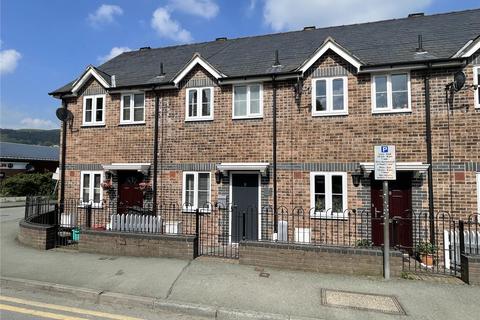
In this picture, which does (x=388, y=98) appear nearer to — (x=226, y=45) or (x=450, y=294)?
(x=450, y=294)

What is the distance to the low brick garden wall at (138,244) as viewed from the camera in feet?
26.9

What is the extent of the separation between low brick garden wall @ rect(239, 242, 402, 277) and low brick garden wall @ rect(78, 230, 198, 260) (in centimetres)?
146

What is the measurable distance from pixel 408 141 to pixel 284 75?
14.2 feet

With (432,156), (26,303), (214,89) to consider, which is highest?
(214,89)

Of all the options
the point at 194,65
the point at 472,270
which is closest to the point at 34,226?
the point at 194,65

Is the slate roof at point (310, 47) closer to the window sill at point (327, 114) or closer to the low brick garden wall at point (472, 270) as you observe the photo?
the window sill at point (327, 114)

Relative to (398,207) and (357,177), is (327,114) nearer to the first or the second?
(357,177)

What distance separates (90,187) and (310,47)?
33.5ft

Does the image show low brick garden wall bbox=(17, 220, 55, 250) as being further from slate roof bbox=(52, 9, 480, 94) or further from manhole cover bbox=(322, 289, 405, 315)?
manhole cover bbox=(322, 289, 405, 315)

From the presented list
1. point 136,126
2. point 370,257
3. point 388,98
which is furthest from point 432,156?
point 136,126

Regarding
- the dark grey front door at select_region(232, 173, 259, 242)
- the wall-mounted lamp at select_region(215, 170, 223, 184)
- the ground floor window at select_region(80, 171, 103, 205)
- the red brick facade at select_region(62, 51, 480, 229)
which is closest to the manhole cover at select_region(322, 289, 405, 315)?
the red brick facade at select_region(62, 51, 480, 229)

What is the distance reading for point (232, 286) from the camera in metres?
6.38

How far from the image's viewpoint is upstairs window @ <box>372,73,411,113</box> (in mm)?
10016

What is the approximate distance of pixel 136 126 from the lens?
41.3ft
